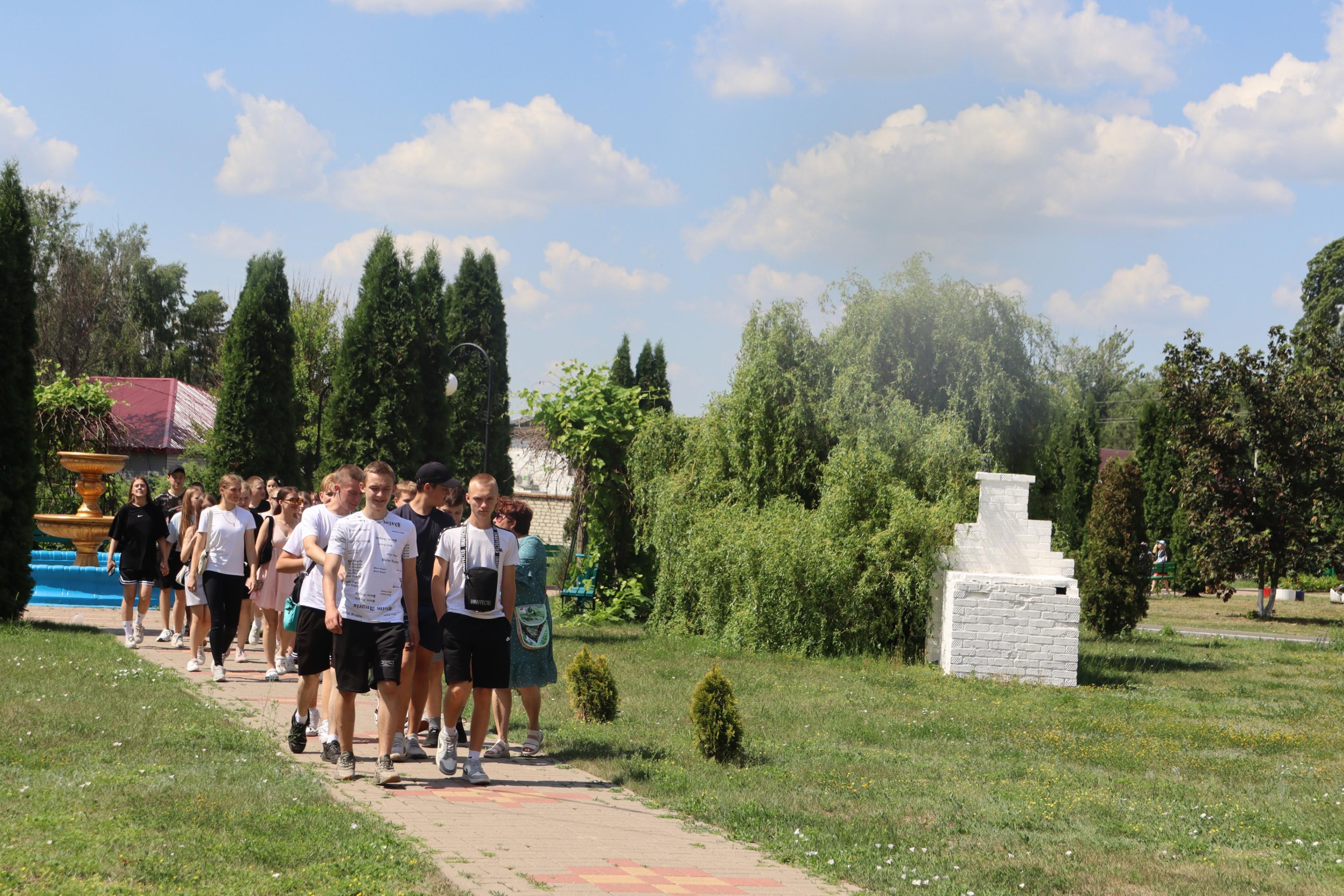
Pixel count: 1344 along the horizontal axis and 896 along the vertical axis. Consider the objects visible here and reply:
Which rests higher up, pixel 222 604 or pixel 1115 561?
pixel 1115 561

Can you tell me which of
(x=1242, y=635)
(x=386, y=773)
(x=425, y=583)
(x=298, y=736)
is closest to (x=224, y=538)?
(x=298, y=736)

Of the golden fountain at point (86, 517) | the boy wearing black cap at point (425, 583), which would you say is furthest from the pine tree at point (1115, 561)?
the golden fountain at point (86, 517)

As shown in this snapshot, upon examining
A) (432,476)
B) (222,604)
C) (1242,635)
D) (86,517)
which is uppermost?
(432,476)

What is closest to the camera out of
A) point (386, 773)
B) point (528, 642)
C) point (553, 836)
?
point (553, 836)

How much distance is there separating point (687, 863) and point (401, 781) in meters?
2.13

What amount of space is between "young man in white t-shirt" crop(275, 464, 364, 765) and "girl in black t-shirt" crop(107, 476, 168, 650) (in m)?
6.40

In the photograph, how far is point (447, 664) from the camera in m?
7.32

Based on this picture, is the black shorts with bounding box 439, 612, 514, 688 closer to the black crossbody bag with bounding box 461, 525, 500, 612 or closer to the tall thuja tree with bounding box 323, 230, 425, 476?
the black crossbody bag with bounding box 461, 525, 500, 612

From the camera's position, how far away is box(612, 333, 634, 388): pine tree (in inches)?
1558

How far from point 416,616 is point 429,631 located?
2.15 ft

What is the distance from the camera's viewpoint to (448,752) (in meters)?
7.35

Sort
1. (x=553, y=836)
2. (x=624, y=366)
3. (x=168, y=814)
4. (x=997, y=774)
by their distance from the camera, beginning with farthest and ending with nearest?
(x=624, y=366), (x=997, y=774), (x=553, y=836), (x=168, y=814)

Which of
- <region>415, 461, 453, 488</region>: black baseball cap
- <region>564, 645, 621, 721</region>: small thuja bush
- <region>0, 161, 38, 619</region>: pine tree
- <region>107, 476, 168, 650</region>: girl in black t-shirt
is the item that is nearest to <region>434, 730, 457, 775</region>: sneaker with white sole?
<region>415, 461, 453, 488</region>: black baseball cap

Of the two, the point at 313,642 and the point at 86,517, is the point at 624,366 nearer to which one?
the point at 86,517
